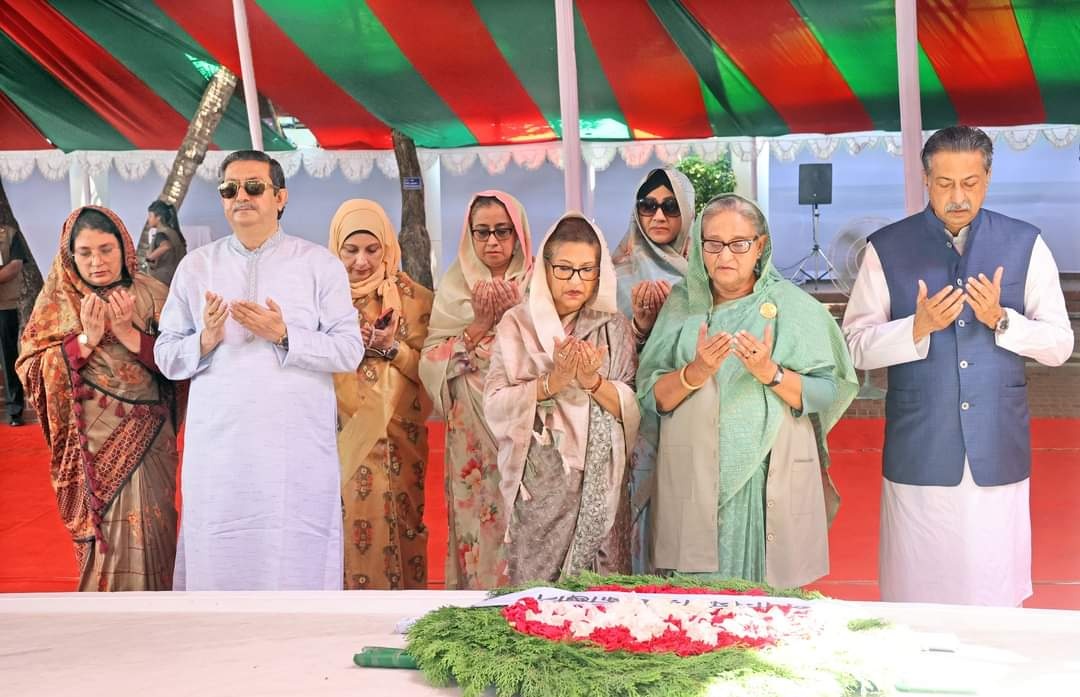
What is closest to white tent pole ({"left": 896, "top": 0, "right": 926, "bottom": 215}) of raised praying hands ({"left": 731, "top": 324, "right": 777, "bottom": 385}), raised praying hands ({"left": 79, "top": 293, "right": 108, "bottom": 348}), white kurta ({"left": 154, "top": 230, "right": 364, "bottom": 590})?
raised praying hands ({"left": 731, "top": 324, "right": 777, "bottom": 385})

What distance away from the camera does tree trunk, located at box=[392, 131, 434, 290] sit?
530 cm

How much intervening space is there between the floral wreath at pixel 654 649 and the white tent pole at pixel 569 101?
2866mm

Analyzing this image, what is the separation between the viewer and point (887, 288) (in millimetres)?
3344

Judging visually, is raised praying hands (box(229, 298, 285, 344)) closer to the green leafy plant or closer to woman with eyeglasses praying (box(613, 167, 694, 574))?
woman with eyeglasses praying (box(613, 167, 694, 574))

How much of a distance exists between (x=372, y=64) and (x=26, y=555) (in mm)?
2450

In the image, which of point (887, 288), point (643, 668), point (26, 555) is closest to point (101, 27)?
point (26, 555)

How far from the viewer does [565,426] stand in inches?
128

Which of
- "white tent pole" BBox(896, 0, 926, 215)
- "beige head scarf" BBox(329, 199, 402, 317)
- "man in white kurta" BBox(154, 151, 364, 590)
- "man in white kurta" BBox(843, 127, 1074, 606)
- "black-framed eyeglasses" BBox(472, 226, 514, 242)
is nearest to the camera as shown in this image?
"man in white kurta" BBox(843, 127, 1074, 606)

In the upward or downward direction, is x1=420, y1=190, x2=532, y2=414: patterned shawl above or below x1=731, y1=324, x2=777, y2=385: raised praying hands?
above

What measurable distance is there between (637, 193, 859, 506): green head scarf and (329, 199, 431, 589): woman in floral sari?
903 mm

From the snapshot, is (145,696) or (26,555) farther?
(26,555)

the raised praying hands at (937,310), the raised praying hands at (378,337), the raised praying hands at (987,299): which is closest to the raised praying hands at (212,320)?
the raised praying hands at (378,337)

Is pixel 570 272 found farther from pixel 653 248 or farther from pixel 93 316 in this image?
pixel 93 316

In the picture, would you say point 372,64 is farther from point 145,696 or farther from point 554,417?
point 145,696
